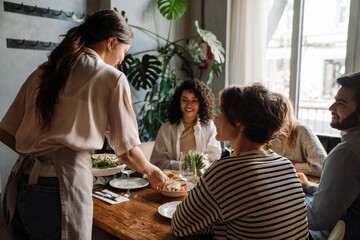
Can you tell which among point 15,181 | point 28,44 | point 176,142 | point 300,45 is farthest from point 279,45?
point 15,181

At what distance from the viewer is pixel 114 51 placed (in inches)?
49.4

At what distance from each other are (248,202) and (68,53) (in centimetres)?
80

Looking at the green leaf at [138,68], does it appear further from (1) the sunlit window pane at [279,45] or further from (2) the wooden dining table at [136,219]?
(2) the wooden dining table at [136,219]

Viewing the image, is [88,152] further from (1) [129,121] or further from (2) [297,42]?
(2) [297,42]

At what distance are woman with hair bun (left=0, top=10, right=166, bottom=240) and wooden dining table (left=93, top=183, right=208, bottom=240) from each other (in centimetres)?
12

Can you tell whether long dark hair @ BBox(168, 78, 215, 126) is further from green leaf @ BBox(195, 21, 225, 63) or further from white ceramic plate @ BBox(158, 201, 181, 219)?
→ white ceramic plate @ BBox(158, 201, 181, 219)

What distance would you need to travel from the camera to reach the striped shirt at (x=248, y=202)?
0.99m

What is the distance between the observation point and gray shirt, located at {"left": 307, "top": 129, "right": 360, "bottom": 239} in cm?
120

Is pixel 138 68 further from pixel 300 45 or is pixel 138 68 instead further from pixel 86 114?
pixel 86 114

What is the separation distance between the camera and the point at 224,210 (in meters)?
1.01

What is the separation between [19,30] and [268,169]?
2.43 m

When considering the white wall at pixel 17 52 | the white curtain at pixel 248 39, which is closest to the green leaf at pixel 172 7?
the white curtain at pixel 248 39

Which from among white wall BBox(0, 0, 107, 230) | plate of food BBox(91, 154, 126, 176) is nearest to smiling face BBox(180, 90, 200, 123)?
plate of food BBox(91, 154, 126, 176)

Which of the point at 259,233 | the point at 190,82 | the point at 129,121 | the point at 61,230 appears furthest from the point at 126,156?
the point at 190,82
